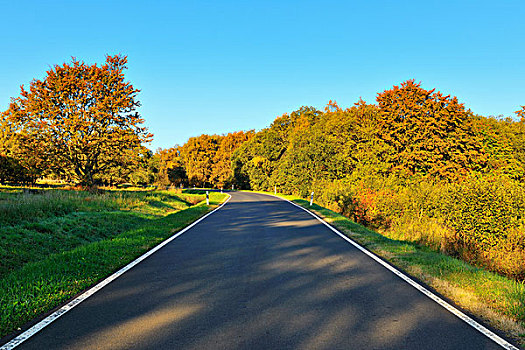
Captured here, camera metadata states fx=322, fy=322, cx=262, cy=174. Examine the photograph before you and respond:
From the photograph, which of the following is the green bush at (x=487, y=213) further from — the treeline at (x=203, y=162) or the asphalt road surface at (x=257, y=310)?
the treeline at (x=203, y=162)

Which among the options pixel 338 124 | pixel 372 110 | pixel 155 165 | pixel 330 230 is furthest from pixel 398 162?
pixel 155 165

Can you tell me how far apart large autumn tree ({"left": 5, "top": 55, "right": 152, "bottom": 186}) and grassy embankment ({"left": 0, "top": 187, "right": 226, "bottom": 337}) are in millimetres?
8612

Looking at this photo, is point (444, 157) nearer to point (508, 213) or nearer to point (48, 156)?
point (508, 213)

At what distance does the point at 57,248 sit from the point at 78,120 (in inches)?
587

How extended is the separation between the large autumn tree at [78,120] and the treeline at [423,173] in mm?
16794

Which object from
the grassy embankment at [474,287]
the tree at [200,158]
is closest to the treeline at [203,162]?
the tree at [200,158]

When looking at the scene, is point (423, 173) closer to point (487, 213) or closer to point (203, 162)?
point (487, 213)

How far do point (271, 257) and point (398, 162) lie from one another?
23.5 m

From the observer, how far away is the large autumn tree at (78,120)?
19.9 meters

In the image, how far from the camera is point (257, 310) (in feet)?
13.3

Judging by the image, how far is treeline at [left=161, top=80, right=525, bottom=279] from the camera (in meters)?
11.8

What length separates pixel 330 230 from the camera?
439 inches

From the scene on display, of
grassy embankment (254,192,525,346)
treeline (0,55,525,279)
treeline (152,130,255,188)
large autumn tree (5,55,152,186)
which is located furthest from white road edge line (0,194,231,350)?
treeline (152,130,255,188)

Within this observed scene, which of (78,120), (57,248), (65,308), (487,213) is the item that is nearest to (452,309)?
(65,308)
